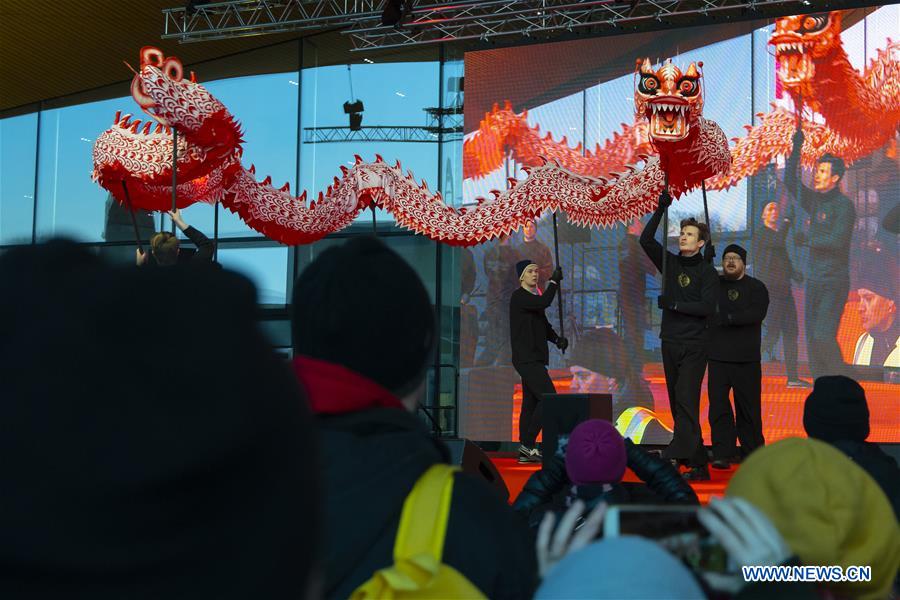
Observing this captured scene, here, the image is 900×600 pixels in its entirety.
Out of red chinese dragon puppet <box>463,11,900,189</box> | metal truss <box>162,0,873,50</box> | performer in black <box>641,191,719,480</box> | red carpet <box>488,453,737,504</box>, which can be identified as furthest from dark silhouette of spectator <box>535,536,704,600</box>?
red chinese dragon puppet <box>463,11,900,189</box>

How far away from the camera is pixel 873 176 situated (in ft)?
31.0

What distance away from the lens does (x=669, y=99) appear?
6.17m

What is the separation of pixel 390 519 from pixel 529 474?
19.9 ft

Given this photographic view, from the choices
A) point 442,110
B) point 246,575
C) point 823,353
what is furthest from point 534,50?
point 246,575

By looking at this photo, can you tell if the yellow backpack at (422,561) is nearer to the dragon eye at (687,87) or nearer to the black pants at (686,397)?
the dragon eye at (687,87)

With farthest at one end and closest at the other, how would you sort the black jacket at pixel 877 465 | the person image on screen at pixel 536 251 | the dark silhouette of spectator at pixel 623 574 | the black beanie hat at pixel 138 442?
the person image on screen at pixel 536 251 → the black jacket at pixel 877 465 → the dark silhouette of spectator at pixel 623 574 → the black beanie hat at pixel 138 442

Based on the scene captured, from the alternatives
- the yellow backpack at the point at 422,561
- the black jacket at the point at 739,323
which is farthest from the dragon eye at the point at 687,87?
the yellow backpack at the point at 422,561

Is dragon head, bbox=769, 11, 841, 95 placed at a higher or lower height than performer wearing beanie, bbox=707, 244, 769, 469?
higher

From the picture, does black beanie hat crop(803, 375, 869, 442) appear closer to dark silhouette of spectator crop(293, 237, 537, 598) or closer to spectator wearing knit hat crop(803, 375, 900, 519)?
spectator wearing knit hat crop(803, 375, 900, 519)

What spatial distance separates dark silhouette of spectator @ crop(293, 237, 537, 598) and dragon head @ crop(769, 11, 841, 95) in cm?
903

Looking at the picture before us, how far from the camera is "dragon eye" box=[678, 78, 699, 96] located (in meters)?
6.20

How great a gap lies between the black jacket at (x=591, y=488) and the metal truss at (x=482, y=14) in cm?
617

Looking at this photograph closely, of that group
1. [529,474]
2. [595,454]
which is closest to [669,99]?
[529,474]

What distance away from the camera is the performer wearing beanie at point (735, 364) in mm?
7605
